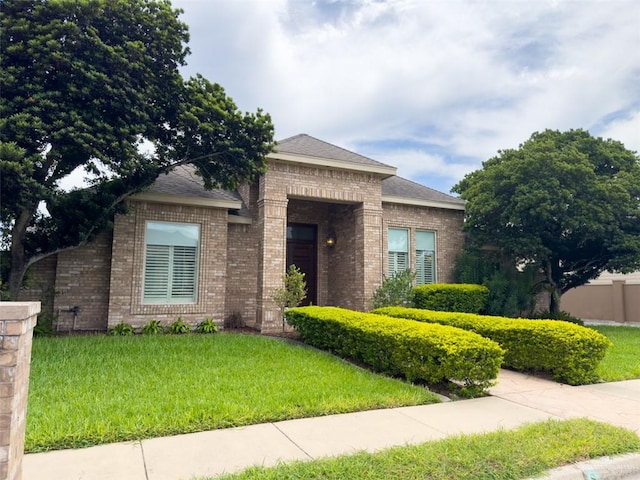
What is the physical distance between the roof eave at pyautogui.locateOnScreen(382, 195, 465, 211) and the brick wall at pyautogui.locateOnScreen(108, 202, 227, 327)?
5.36 metres

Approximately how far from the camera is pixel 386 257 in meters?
13.2

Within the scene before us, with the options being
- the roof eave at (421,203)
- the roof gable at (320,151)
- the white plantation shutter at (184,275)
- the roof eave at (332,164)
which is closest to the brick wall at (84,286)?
the white plantation shutter at (184,275)

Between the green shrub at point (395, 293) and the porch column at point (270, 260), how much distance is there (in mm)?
2959

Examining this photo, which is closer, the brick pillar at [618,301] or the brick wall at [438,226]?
the brick wall at [438,226]

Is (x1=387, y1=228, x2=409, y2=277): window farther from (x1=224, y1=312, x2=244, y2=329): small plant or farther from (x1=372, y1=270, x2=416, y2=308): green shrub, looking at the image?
(x1=224, y1=312, x2=244, y2=329): small plant

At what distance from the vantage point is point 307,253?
14250 millimetres

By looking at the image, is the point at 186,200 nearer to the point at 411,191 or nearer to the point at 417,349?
the point at 417,349

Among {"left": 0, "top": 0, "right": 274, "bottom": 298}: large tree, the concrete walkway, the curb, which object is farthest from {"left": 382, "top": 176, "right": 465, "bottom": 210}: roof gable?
the curb

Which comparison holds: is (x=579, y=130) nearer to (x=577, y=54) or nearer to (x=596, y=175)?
(x=596, y=175)

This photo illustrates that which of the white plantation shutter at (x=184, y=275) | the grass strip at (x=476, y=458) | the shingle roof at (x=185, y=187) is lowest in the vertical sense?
the grass strip at (x=476, y=458)

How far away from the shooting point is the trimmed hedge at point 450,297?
1219 centimetres

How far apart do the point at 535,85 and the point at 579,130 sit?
4.37 meters

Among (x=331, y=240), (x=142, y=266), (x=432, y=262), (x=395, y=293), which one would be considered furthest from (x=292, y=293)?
(x=432, y=262)

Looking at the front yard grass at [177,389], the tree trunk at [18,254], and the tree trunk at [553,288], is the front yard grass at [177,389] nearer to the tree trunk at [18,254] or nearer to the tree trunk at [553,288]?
the tree trunk at [18,254]
